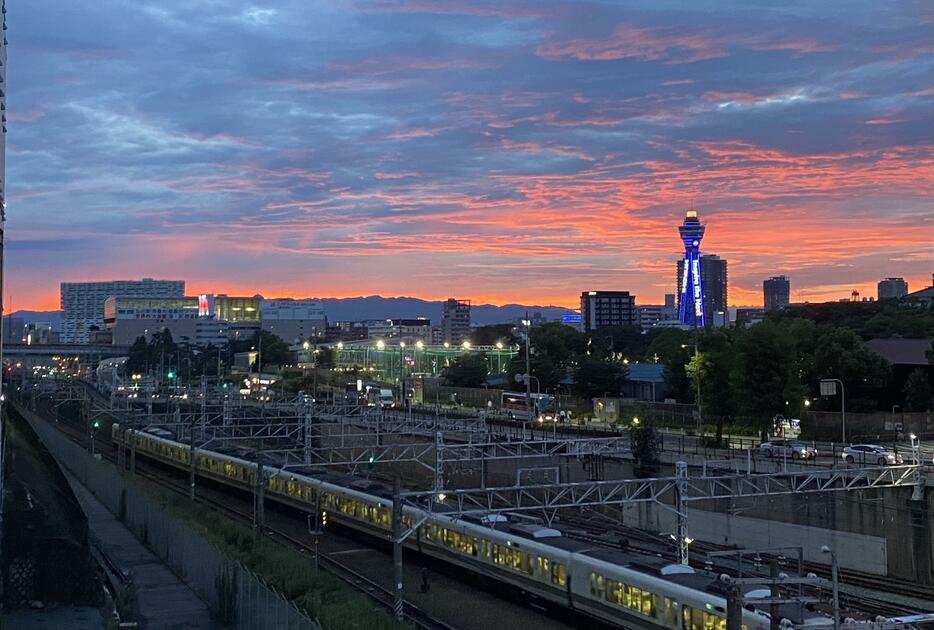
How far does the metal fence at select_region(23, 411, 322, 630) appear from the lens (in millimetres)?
16750

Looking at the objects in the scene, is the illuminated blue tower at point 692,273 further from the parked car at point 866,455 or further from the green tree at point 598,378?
the parked car at point 866,455

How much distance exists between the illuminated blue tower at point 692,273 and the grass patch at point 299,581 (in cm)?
15102

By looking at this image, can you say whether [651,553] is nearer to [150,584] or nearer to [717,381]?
[150,584]

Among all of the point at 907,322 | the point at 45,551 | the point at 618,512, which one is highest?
the point at 907,322

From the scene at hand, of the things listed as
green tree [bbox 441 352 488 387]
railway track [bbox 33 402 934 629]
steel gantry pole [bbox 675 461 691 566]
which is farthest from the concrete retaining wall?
green tree [bbox 441 352 488 387]

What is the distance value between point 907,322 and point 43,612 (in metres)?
77.9

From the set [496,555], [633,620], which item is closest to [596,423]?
[496,555]

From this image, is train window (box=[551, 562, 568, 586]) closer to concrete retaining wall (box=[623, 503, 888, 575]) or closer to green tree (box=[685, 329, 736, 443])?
concrete retaining wall (box=[623, 503, 888, 575])

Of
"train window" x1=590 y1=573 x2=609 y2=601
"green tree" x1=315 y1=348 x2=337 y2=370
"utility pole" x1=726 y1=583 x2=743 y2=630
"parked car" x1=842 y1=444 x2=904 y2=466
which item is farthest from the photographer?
"green tree" x1=315 y1=348 x2=337 y2=370

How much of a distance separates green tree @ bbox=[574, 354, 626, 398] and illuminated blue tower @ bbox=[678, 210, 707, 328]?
10730 cm

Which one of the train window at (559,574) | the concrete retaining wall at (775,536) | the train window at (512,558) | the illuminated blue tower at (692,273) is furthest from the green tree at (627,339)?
the train window at (559,574)

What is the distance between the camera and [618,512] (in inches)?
1570

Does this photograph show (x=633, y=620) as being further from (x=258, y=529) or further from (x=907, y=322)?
(x=907, y=322)

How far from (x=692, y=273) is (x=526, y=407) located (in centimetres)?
12665
